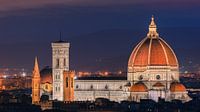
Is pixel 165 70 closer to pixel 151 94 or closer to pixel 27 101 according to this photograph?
pixel 151 94

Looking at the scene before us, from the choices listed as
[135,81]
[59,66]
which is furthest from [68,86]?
[135,81]

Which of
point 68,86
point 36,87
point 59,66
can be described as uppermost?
point 59,66

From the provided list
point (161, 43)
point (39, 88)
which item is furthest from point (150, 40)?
point (39, 88)

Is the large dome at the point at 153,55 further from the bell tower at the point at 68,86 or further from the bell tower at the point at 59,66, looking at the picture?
the bell tower at the point at 59,66

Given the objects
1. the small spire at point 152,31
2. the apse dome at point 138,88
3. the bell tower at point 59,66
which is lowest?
the apse dome at point 138,88

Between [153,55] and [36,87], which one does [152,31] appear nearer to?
[153,55]

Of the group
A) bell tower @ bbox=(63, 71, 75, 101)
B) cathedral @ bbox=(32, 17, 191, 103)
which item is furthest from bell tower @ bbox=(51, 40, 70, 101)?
bell tower @ bbox=(63, 71, 75, 101)

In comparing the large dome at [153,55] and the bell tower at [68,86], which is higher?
the large dome at [153,55]

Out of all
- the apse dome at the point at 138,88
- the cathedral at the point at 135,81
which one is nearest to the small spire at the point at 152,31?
the cathedral at the point at 135,81
